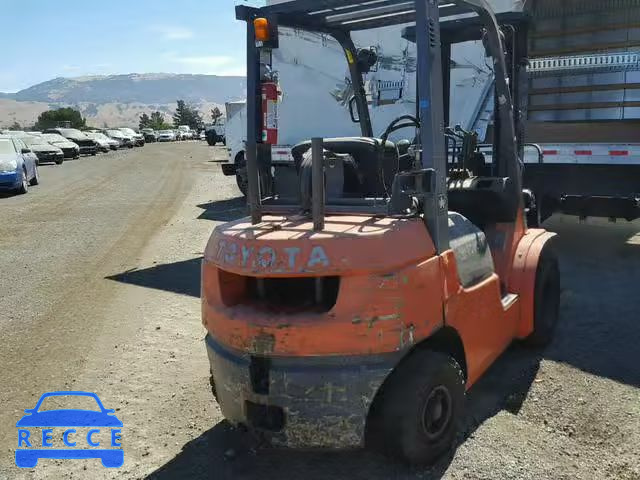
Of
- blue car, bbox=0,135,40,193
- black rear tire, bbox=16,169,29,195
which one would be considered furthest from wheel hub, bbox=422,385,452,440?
black rear tire, bbox=16,169,29,195

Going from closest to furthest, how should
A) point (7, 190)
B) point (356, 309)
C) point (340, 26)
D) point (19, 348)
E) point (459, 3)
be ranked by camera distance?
1. point (356, 309)
2. point (459, 3)
3. point (340, 26)
4. point (19, 348)
5. point (7, 190)

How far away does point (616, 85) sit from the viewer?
24.9ft

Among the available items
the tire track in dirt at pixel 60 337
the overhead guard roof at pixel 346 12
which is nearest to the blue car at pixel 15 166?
Result: the tire track in dirt at pixel 60 337

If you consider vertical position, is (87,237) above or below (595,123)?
below

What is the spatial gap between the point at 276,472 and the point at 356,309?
3.48 ft

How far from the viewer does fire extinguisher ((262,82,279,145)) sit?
3.57m

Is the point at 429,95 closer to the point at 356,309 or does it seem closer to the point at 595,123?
the point at 356,309

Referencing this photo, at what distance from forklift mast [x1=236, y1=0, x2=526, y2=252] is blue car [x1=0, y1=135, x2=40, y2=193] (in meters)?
13.6

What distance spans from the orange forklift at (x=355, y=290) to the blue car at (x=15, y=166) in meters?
14.0

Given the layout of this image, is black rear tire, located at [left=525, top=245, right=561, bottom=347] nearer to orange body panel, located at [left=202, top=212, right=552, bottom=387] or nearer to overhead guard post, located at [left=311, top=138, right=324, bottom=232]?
orange body panel, located at [left=202, top=212, right=552, bottom=387]

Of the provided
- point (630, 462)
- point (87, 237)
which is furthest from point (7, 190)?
point (630, 462)

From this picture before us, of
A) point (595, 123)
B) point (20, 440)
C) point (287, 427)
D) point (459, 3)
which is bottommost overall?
point (20, 440)

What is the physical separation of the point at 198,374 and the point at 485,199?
8.12 feet

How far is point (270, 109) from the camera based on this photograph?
358 centimetres
